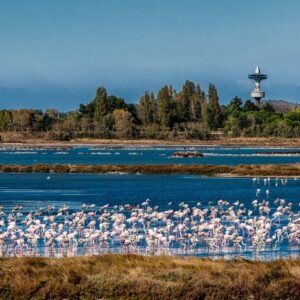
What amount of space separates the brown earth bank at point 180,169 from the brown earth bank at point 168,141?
93.8 meters

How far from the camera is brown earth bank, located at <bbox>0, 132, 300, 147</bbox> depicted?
572ft

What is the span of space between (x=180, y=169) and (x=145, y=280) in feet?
184

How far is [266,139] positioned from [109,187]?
125 m

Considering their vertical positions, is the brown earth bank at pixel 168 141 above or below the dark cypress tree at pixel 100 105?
below

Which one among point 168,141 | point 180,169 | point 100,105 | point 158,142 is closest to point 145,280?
point 180,169

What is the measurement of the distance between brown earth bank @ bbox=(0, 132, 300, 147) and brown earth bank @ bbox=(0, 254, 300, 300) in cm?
14786

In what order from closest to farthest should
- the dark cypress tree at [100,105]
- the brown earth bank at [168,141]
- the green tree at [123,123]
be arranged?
the brown earth bank at [168,141]
the green tree at [123,123]
the dark cypress tree at [100,105]

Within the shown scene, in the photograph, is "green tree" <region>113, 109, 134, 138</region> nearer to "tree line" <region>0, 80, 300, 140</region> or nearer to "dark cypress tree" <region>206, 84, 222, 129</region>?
"tree line" <region>0, 80, 300, 140</region>

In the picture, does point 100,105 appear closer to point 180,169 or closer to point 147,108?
point 147,108

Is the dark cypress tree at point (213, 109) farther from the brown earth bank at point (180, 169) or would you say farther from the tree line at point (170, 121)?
the brown earth bank at point (180, 169)

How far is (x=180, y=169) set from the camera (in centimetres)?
7450

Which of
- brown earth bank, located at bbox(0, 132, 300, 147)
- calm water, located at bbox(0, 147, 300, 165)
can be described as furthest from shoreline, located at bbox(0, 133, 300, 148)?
calm water, located at bbox(0, 147, 300, 165)

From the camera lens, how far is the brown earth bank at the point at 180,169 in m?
70.3

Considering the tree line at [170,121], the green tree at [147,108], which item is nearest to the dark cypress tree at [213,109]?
the tree line at [170,121]
